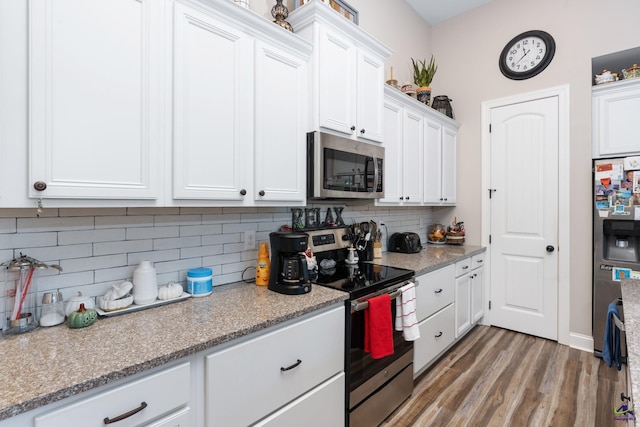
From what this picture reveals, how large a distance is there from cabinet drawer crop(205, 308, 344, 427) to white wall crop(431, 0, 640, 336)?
2.69 m

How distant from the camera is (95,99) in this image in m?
1.11

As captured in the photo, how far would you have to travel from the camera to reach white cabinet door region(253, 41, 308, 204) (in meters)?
1.62

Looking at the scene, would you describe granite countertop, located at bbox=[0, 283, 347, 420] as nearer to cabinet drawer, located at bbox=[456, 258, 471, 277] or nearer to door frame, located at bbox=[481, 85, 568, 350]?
cabinet drawer, located at bbox=[456, 258, 471, 277]

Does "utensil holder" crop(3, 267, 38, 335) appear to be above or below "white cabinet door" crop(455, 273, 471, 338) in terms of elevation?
above

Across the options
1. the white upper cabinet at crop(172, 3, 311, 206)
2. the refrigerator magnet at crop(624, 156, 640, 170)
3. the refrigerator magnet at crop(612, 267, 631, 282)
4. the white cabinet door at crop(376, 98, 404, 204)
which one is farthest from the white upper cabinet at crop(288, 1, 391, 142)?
the refrigerator magnet at crop(612, 267, 631, 282)

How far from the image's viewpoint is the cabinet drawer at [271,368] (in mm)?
1137

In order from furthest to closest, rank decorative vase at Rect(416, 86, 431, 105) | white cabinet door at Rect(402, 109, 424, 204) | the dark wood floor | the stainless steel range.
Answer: decorative vase at Rect(416, 86, 431, 105), white cabinet door at Rect(402, 109, 424, 204), the dark wood floor, the stainless steel range

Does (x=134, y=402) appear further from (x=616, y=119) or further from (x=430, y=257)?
(x=616, y=119)

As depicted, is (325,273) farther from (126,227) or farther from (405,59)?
(405,59)

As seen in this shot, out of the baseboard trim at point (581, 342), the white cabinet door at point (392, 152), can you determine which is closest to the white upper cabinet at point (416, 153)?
the white cabinet door at point (392, 152)

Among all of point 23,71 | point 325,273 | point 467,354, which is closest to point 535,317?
point 467,354

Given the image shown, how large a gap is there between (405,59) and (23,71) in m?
3.42

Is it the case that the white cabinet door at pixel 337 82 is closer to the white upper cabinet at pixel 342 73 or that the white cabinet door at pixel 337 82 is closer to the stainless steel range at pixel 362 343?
the white upper cabinet at pixel 342 73

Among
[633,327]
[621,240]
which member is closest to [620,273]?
[621,240]
